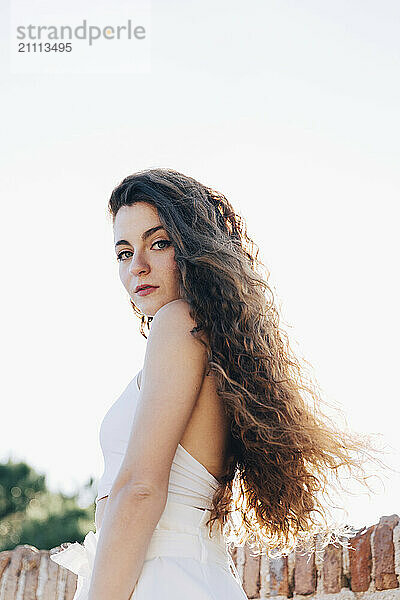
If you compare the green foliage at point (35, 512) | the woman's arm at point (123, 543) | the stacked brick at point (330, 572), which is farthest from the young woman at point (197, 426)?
the green foliage at point (35, 512)

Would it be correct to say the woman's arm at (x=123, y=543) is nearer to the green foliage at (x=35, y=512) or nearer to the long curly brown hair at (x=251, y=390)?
the long curly brown hair at (x=251, y=390)

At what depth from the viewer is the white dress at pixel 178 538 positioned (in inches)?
68.4

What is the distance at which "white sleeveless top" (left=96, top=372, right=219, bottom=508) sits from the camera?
1868 mm

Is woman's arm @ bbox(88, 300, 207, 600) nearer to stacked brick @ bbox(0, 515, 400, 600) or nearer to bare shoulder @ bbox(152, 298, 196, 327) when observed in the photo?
bare shoulder @ bbox(152, 298, 196, 327)

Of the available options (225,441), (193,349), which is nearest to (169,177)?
(193,349)

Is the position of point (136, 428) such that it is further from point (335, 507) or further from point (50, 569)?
point (50, 569)

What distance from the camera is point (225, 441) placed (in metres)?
1.98

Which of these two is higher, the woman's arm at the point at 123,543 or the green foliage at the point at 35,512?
the green foliage at the point at 35,512

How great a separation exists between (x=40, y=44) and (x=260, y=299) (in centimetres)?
377

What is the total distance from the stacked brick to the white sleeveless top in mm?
874

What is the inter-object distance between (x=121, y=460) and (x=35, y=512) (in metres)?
18.8

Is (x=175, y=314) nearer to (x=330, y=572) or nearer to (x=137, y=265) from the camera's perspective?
(x=137, y=265)

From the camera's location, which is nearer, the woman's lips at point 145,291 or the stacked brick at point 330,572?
the woman's lips at point 145,291

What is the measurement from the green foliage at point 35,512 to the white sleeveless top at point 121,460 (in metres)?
15.4
